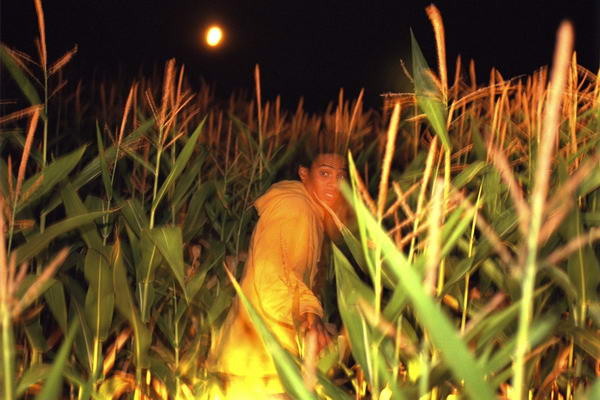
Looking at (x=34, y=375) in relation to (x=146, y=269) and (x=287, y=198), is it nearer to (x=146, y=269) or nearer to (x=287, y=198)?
(x=146, y=269)

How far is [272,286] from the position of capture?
5.09ft

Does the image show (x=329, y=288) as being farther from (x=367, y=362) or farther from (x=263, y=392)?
(x=367, y=362)

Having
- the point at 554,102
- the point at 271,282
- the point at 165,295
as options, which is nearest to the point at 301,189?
the point at 271,282

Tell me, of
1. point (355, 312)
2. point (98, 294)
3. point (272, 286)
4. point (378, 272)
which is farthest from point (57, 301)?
point (378, 272)

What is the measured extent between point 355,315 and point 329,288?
5.02ft

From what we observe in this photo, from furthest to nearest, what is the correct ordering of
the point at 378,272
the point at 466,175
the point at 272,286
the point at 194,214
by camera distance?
the point at 194,214 < the point at 272,286 < the point at 466,175 < the point at 378,272

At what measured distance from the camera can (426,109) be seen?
1109 millimetres

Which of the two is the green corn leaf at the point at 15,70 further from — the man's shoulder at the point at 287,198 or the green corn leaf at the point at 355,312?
the green corn leaf at the point at 355,312

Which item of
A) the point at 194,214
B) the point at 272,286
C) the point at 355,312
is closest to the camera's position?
the point at 355,312

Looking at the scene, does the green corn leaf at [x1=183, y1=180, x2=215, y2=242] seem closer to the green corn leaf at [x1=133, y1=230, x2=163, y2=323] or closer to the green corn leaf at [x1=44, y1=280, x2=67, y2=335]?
the green corn leaf at [x1=133, y1=230, x2=163, y2=323]

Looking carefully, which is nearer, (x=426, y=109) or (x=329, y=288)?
(x=426, y=109)

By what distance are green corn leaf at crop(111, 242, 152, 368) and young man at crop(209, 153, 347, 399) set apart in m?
0.26

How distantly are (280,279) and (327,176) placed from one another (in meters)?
0.36

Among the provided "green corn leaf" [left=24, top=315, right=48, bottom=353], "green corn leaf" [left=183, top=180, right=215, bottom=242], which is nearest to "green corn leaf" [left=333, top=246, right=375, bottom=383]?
"green corn leaf" [left=24, top=315, right=48, bottom=353]
